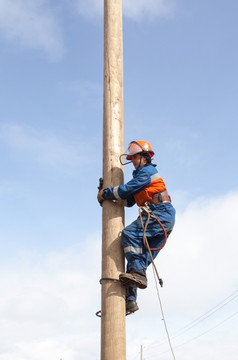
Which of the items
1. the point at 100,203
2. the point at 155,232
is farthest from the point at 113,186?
the point at 155,232

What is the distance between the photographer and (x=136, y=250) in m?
4.02

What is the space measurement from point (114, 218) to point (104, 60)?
1.67 metres

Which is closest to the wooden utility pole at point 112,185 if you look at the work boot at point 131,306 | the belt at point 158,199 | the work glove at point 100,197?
the work glove at point 100,197

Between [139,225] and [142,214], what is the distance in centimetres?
19

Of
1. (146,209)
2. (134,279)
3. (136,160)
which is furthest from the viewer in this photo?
(136,160)

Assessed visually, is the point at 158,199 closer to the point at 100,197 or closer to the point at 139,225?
the point at 139,225

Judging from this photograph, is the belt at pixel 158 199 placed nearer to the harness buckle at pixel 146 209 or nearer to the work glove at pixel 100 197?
the harness buckle at pixel 146 209

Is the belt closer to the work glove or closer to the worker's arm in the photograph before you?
the worker's arm

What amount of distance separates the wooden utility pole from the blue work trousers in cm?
9

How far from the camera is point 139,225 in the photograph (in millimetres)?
4156

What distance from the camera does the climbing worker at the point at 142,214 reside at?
3.99 metres

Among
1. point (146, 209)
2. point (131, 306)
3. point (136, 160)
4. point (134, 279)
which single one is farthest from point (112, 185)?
point (131, 306)

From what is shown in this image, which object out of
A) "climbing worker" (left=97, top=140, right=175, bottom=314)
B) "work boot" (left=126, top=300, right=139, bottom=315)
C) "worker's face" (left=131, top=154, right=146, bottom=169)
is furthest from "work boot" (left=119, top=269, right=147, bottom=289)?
"worker's face" (left=131, top=154, right=146, bottom=169)

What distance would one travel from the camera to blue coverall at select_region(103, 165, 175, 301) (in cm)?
400
